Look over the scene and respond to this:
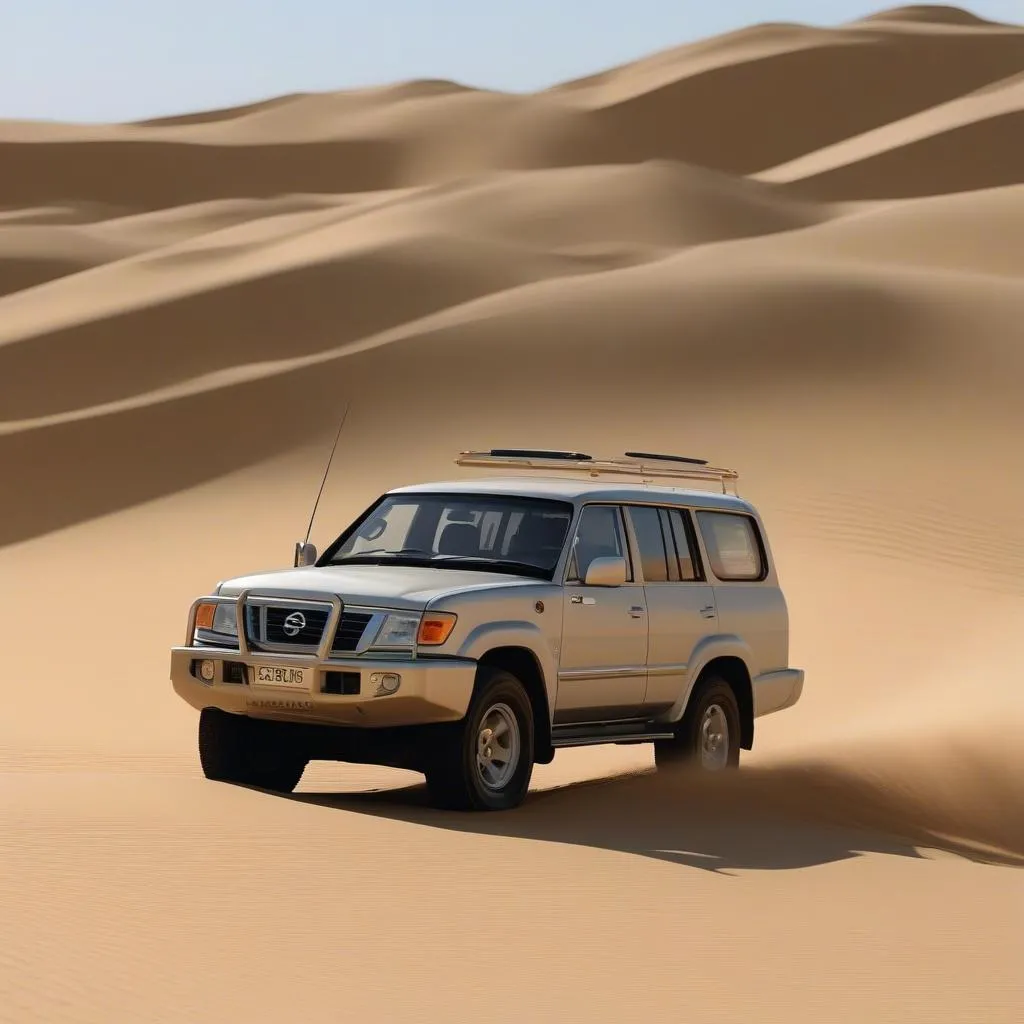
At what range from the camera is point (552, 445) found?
32.7 metres

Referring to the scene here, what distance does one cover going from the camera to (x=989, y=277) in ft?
137

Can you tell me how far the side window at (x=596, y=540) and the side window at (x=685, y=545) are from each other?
26.0 inches

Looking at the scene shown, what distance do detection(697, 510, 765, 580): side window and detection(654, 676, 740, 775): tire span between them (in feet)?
2.35

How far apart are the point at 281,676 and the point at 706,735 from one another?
327cm

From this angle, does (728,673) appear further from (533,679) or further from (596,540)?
(533,679)

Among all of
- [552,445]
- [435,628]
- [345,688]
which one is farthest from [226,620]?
[552,445]

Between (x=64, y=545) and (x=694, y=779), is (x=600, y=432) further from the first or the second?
(x=694, y=779)

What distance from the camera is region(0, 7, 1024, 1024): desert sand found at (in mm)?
7531

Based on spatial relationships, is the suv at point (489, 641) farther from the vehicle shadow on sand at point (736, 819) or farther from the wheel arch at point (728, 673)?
the vehicle shadow on sand at point (736, 819)

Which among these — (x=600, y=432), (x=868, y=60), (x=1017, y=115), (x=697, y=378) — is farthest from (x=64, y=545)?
(x=868, y=60)

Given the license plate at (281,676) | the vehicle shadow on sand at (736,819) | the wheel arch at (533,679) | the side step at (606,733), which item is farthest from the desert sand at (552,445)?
the license plate at (281,676)

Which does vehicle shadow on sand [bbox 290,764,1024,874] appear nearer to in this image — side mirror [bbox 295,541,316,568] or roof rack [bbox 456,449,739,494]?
side mirror [bbox 295,541,316,568]

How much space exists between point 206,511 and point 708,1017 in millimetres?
24449

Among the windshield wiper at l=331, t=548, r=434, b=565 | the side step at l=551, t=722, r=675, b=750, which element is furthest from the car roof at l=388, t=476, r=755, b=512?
the side step at l=551, t=722, r=675, b=750
